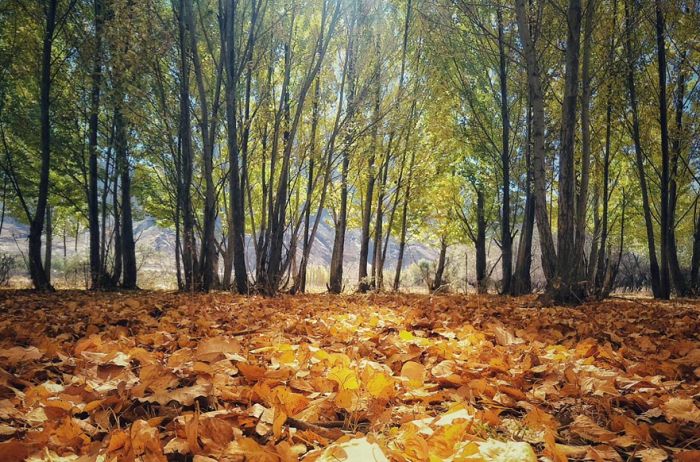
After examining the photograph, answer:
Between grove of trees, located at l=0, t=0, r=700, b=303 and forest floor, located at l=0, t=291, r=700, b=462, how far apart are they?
167 inches

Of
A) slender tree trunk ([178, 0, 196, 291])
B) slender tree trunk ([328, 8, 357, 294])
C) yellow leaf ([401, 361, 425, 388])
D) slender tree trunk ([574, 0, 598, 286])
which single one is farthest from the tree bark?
yellow leaf ([401, 361, 425, 388])

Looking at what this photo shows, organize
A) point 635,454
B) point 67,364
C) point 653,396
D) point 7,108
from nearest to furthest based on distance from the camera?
point 635,454 < point 653,396 < point 67,364 < point 7,108

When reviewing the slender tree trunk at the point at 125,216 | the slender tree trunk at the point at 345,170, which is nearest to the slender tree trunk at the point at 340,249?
the slender tree trunk at the point at 345,170

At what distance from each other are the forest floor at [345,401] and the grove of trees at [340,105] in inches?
167

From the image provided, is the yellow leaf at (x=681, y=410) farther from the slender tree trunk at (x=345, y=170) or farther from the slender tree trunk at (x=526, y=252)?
the slender tree trunk at (x=526, y=252)

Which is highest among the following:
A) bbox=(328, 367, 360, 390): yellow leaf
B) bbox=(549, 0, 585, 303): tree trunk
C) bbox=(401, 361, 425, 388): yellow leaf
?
bbox=(549, 0, 585, 303): tree trunk

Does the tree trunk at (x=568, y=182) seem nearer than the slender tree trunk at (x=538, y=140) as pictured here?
Yes

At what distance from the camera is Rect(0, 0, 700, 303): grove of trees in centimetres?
693

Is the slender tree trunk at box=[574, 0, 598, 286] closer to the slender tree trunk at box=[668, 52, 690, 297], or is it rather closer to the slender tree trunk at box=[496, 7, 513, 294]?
the slender tree trunk at box=[496, 7, 513, 294]

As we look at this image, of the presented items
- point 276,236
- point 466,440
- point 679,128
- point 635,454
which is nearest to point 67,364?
point 466,440

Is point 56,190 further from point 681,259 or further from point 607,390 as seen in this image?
point 681,259

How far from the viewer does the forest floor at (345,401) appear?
961 mm

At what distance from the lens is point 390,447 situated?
104 centimetres

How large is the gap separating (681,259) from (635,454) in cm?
3969
